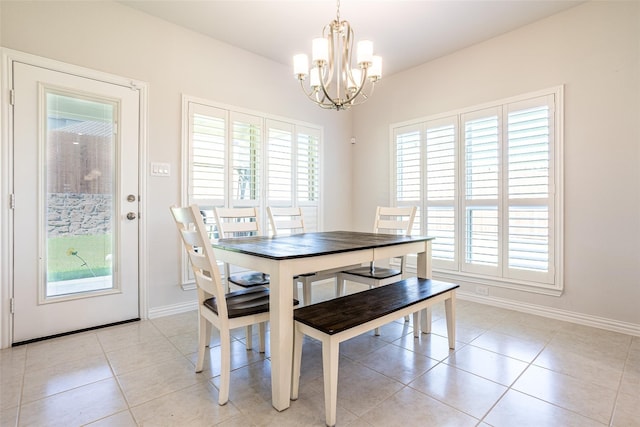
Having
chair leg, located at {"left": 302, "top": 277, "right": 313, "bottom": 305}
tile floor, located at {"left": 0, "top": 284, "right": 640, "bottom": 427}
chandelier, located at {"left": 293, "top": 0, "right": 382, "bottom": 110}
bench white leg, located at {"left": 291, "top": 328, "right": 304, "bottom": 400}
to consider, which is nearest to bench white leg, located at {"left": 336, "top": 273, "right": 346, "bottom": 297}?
chair leg, located at {"left": 302, "top": 277, "right": 313, "bottom": 305}

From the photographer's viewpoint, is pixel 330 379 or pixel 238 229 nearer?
pixel 330 379

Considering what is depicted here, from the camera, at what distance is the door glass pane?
231 cm

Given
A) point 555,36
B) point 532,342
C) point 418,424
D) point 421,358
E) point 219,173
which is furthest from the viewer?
point 219,173

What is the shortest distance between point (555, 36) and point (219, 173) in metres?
3.29

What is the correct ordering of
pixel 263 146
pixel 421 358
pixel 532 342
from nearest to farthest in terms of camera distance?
pixel 421 358, pixel 532 342, pixel 263 146

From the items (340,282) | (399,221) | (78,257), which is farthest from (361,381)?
(78,257)

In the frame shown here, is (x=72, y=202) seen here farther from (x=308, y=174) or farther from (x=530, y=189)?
(x=530, y=189)

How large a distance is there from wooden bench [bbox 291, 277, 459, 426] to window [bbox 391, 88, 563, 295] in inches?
50.8

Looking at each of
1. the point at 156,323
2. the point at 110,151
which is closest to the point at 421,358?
the point at 156,323

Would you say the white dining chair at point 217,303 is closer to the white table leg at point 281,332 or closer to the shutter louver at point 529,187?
the white table leg at point 281,332

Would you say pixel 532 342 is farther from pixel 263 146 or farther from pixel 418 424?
pixel 263 146

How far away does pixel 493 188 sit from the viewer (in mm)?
3084

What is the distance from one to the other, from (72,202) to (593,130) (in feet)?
13.7

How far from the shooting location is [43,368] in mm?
1864
